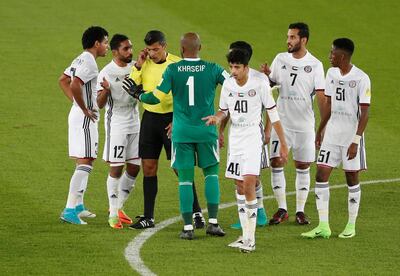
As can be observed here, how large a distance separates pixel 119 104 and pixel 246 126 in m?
2.08

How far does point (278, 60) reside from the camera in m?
14.8

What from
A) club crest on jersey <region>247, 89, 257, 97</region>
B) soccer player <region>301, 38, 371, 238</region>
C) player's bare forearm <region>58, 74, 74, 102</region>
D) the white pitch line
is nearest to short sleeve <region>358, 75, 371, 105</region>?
soccer player <region>301, 38, 371, 238</region>

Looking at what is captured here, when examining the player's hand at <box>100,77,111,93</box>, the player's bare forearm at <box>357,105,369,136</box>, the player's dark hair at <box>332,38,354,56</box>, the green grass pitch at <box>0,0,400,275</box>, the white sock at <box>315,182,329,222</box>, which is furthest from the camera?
the player's hand at <box>100,77,111,93</box>

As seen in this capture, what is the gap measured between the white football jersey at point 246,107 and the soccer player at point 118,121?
175 cm

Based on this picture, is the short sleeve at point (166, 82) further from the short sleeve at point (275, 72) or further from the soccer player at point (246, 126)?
the short sleeve at point (275, 72)

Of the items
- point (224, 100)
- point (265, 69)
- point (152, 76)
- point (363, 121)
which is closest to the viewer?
point (224, 100)

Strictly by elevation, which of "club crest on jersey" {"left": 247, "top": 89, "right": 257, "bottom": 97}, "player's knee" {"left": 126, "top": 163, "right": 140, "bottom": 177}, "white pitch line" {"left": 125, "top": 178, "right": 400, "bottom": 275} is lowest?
"white pitch line" {"left": 125, "top": 178, "right": 400, "bottom": 275}

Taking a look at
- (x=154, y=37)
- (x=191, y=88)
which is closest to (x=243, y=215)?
(x=191, y=88)

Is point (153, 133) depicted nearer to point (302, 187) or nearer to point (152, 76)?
point (152, 76)

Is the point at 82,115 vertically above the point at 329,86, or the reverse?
the point at 329,86

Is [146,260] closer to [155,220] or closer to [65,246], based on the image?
[65,246]

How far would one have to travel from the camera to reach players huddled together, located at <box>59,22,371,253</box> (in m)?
13.3

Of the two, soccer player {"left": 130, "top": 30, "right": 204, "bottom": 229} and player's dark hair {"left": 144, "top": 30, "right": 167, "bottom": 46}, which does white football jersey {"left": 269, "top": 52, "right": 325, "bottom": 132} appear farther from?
player's dark hair {"left": 144, "top": 30, "right": 167, "bottom": 46}

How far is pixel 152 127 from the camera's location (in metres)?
14.4
